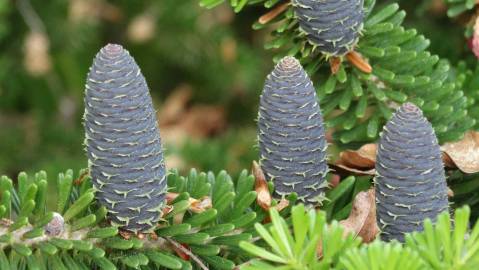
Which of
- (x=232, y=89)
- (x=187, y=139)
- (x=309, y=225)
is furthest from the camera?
(x=232, y=89)

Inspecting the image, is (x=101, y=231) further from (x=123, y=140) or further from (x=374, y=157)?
(x=374, y=157)

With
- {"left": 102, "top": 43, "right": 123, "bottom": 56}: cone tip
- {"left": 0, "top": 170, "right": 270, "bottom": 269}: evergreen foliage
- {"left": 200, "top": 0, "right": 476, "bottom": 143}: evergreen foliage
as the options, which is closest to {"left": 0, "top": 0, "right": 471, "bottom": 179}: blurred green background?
{"left": 200, "top": 0, "right": 476, "bottom": 143}: evergreen foliage

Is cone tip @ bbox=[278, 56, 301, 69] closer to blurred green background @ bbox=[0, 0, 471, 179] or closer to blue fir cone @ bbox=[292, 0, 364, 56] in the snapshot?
blue fir cone @ bbox=[292, 0, 364, 56]

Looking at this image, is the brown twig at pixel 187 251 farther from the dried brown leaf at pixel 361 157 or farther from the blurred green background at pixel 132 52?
the blurred green background at pixel 132 52

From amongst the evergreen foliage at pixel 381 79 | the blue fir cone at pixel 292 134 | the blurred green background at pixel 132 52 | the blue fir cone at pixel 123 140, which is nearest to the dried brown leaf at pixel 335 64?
the evergreen foliage at pixel 381 79

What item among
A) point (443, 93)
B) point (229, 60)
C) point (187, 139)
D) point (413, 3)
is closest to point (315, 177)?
point (443, 93)

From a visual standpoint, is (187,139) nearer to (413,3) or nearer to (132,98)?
(413,3)
